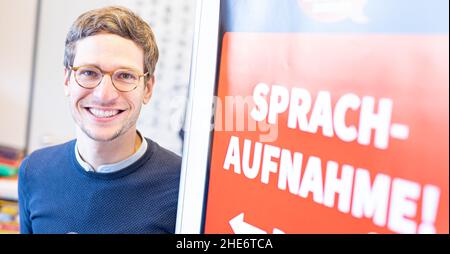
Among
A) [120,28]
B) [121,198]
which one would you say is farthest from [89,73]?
[121,198]

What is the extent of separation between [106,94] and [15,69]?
0.37 metres

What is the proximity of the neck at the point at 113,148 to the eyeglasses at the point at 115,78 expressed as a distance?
0.11 metres

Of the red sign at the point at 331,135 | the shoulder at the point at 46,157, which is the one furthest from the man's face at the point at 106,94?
the red sign at the point at 331,135

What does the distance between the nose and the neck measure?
0.33ft

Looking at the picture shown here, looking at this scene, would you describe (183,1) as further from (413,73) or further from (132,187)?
(413,73)

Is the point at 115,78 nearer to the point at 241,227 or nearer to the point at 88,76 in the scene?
the point at 88,76

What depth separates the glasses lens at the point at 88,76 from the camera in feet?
3.34

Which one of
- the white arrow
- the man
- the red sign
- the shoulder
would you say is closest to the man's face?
the man

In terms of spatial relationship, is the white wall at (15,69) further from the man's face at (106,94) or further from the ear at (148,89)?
the ear at (148,89)

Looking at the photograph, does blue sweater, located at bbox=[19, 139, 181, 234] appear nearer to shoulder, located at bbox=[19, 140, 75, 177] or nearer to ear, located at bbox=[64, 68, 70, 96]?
shoulder, located at bbox=[19, 140, 75, 177]

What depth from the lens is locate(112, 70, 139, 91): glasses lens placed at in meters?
1.01

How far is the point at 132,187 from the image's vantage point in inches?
41.9

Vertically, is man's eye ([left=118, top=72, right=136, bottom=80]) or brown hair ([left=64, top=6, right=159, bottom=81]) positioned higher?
brown hair ([left=64, top=6, right=159, bottom=81])
